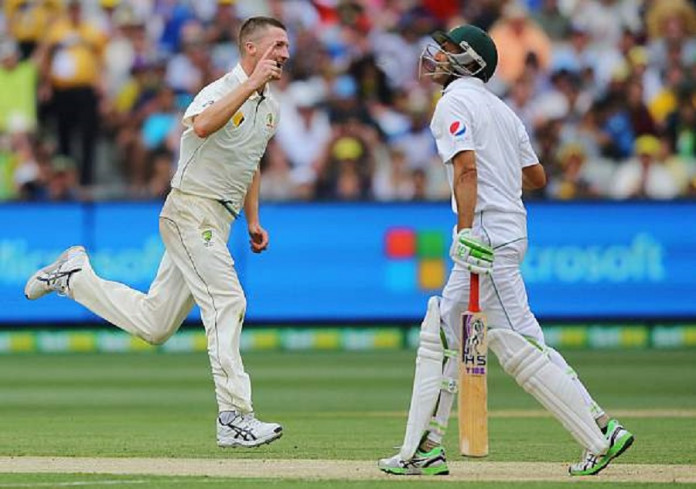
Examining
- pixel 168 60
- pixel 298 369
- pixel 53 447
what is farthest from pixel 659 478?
pixel 168 60

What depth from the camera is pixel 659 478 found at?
22.6 ft

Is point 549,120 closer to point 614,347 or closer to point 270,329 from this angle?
point 614,347

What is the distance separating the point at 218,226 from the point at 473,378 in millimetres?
1789

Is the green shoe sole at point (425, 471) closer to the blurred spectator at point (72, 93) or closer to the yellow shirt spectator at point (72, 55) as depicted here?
the blurred spectator at point (72, 93)

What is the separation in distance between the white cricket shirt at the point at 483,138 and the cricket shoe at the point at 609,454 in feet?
3.03

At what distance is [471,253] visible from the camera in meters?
6.71

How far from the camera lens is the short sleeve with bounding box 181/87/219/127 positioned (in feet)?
25.6

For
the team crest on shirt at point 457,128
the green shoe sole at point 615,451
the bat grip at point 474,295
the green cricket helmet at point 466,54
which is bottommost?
the green shoe sole at point 615,451

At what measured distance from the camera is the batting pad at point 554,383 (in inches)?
271

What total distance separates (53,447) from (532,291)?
301 inches

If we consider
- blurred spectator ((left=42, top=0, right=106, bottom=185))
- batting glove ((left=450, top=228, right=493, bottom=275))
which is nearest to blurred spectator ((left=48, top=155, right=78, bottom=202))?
blurred spectator ((left=42, top=0, right=106, bottom=185))

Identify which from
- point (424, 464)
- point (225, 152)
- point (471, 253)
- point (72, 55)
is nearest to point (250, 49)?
point (225, 152)

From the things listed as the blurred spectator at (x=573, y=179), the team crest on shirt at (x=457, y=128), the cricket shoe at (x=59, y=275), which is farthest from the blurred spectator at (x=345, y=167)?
the team crest on shirt at (x=457, y=128)

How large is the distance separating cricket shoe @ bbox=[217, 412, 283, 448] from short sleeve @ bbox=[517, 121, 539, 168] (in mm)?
1654
